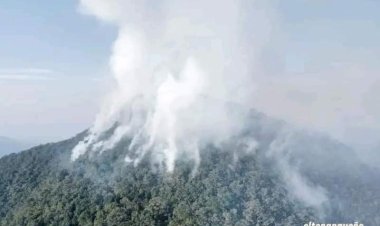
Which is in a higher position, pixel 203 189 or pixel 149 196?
pixel 203 189

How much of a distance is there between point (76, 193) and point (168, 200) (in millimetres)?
13286

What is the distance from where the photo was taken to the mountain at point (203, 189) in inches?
2564

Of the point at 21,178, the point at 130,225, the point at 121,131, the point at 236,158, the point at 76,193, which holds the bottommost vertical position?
the point at 130,225

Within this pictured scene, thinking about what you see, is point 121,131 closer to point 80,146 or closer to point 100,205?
point 80,146

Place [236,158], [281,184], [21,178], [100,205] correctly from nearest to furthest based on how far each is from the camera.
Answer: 1. [100,205]
2. [281,184]
3. [236,158]
4. [21,178]

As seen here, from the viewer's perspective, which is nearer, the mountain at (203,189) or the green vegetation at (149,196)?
the green vegetation at (149,196)

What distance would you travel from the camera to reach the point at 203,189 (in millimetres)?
70750

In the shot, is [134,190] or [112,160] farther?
[112,160]

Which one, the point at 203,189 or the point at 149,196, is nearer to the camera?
the point at 149,196

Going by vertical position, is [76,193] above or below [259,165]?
below

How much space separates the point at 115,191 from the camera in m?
70.2

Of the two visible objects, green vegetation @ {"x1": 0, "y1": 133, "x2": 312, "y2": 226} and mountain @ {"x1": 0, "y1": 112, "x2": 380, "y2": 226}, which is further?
mountain @ {"x1": 0, "y1": 112, "x2": 380, "y2": 226}

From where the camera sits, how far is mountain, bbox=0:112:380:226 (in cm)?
6512

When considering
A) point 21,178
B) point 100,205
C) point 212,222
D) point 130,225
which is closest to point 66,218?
point 100,205
